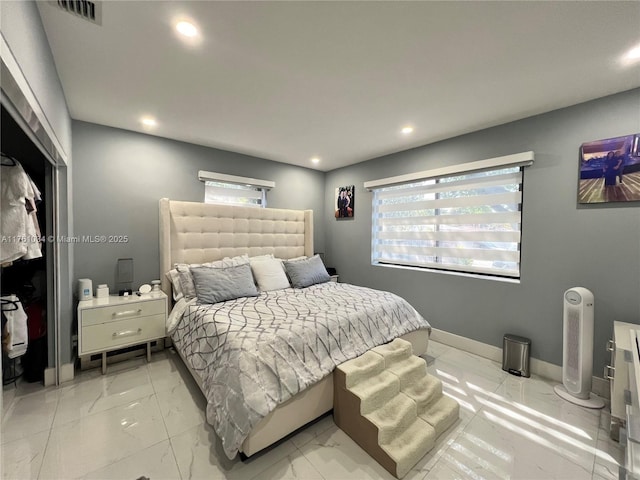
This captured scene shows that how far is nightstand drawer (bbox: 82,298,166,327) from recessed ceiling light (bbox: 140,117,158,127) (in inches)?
72.1

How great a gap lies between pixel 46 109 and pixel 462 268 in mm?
3876

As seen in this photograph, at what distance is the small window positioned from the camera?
141 inches

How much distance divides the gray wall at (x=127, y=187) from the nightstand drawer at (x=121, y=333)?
0.59m

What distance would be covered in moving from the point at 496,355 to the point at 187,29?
12.6 ft

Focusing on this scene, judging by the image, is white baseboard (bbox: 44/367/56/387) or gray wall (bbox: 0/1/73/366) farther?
white baseboard (bbox: 44/367/56/387)

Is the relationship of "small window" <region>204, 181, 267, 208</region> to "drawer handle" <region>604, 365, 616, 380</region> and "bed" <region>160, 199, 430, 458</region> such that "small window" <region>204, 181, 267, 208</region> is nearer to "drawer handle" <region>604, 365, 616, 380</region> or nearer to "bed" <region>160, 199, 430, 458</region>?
"bed" <region>160, 199, 430, 458</region>

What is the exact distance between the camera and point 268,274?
3.20 m

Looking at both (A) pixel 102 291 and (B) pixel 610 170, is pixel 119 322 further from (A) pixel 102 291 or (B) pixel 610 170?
(B) pixel 610 170

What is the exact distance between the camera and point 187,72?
190 centimetres

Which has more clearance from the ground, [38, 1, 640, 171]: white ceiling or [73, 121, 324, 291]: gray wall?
[38, 1, 640, 171]: white ceiling

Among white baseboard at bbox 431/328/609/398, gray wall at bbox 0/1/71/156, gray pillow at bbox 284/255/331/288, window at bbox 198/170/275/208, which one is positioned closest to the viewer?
A: gray wall at bbox 0/1/71/156

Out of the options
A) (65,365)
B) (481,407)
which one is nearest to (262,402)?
(481,407)

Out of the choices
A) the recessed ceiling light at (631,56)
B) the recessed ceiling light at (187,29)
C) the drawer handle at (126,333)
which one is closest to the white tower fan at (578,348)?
the recessed ceiling light at (631,56)

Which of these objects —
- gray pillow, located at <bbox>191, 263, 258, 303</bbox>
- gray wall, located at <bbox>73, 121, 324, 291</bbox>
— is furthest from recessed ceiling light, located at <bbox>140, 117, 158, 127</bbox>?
gray pillow, located at <bbox>191, 263, 258, 303</bbox>
